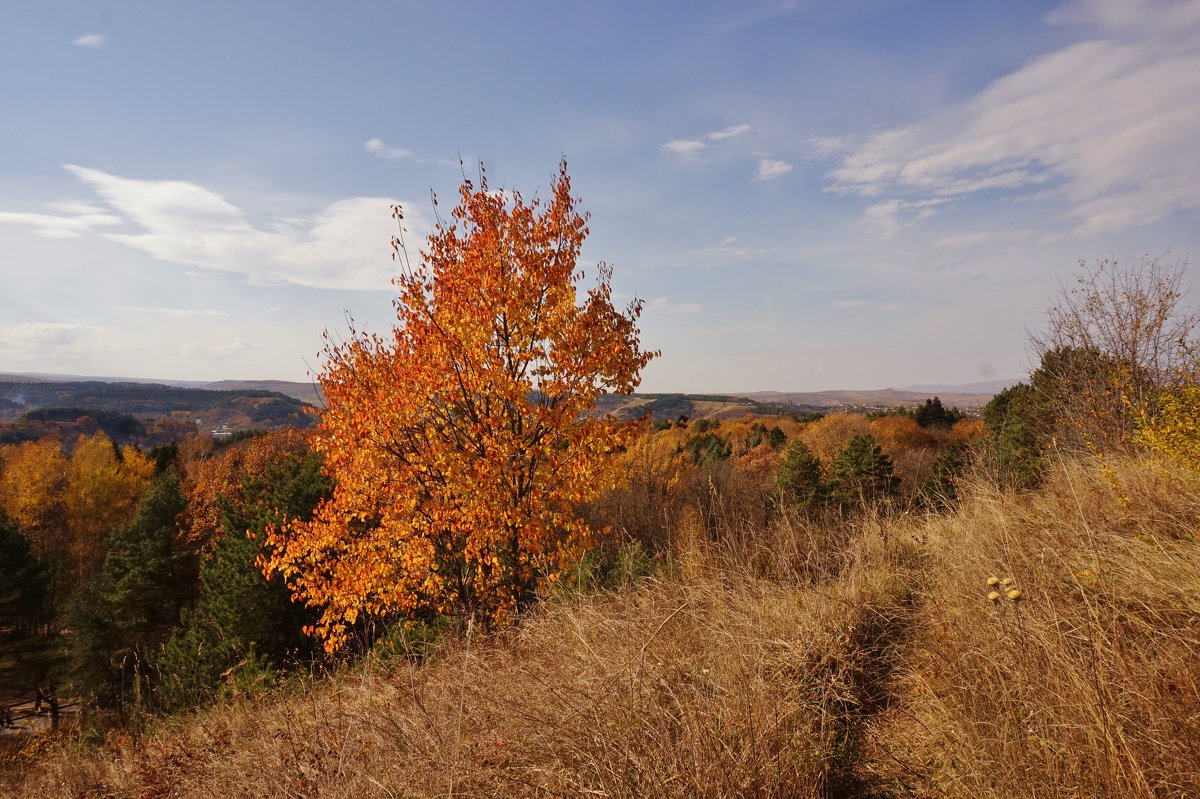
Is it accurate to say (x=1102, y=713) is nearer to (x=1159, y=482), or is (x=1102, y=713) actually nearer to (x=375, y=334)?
(x=1159, y=482)

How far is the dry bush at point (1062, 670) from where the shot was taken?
8.04 ft

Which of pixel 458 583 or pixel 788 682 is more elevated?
pixel 788 682

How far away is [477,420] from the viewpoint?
962cm

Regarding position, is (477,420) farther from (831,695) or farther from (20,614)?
(20,614)

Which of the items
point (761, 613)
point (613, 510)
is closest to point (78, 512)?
point (613, 510)

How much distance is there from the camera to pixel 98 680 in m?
24.5

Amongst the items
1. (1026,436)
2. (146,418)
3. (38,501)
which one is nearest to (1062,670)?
(1026,436)

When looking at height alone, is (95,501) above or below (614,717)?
below

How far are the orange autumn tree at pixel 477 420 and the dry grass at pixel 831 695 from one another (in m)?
3.91

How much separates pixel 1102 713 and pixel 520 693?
308 centimetres

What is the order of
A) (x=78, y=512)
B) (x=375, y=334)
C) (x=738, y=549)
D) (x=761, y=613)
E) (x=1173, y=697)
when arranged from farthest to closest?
(x=78, y=512)
(x=375, y=334)
(x=738, y=549)
(x=761, y=613)
(x=1173, y=697)

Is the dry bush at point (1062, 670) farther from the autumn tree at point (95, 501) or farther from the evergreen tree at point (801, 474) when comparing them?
the autumn tree at point (95, 501)

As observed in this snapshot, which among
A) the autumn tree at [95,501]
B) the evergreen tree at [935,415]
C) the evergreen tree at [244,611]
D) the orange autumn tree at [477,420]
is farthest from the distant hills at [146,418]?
the evergreen tree at [935,415]

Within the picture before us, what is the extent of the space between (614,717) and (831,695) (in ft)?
4.95
